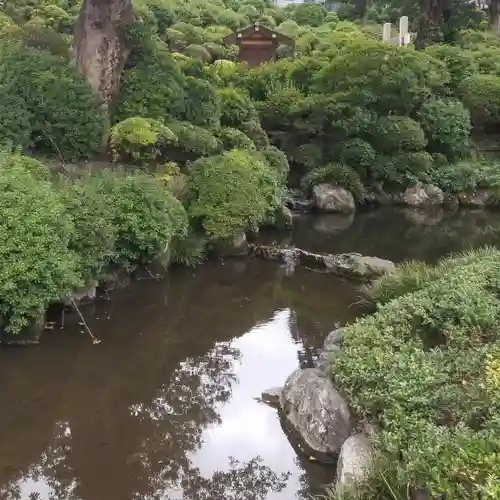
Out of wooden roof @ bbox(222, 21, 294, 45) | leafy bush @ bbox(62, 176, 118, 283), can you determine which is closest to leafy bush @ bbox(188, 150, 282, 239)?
leafy bush @ bbox(62, 176, 118, 283)

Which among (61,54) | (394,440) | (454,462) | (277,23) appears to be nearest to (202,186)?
(61,54)

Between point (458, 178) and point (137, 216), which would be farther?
point (458, 178)

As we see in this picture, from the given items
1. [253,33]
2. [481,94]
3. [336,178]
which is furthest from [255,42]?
[336,178]

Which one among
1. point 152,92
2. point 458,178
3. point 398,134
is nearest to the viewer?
point 152,92

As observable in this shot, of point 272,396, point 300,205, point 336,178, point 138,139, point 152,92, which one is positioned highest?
point 152,92

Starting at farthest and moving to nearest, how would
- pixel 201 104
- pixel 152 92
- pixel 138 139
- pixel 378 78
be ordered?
Answer: pixel 378 78 < pixel 201 104 < pixel 152 92 < pixel 138 139

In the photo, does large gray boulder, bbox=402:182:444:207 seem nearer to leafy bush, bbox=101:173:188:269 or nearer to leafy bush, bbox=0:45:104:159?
leafy bush, bbox=0:45:104:159

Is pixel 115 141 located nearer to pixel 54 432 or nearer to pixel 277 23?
pixel 54 432

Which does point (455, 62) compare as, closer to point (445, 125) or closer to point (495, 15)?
point (445, 125)
